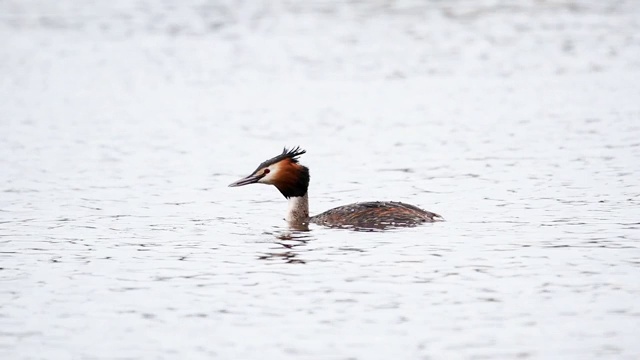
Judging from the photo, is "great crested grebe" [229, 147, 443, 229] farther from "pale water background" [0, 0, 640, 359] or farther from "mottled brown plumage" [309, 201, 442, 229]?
"pale water background" [0, 0, 640, 359]

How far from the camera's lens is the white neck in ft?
53.0

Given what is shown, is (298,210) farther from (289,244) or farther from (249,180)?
(289,244)

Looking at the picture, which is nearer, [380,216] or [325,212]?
[380,216]

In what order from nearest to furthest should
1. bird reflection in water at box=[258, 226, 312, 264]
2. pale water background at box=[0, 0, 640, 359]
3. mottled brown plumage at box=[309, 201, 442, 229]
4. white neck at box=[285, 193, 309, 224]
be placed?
pale water background at box=[0, 0, 640, 359] < bird reflection in water at box=[258, 226, 312, 264] < mottled brown plumage at box=[309, 201, 442, 229] < white neck at box=[285, 193, 309, 224]

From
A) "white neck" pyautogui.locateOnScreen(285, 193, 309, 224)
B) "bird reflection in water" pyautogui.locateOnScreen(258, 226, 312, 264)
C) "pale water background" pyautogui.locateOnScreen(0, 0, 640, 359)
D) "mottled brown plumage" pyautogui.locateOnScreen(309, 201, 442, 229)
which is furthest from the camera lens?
"white neck" pyautogui.locateOnScreen(285, 193, 309, 224)

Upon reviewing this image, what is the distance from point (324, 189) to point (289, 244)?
439 cm

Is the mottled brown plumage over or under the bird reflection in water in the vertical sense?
over

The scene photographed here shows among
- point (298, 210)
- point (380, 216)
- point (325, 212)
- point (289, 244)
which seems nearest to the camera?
point (289, 244)

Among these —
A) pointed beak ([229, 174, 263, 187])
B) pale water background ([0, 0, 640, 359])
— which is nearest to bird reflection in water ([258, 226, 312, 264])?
pale water background ([0, 0, 640, 359])

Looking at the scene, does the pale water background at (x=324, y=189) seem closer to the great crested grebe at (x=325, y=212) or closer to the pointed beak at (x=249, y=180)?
the great crested grebe at (x=325, y=212)

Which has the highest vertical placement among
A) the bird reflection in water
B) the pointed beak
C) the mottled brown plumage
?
the pointed beak

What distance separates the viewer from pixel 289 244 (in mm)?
14648

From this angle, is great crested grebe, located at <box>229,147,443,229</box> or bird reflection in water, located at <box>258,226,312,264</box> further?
great crested grebe, located at <box>229,147,443,229</box>

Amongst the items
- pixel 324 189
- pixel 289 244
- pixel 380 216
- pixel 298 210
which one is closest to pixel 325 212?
pixel 298 210
